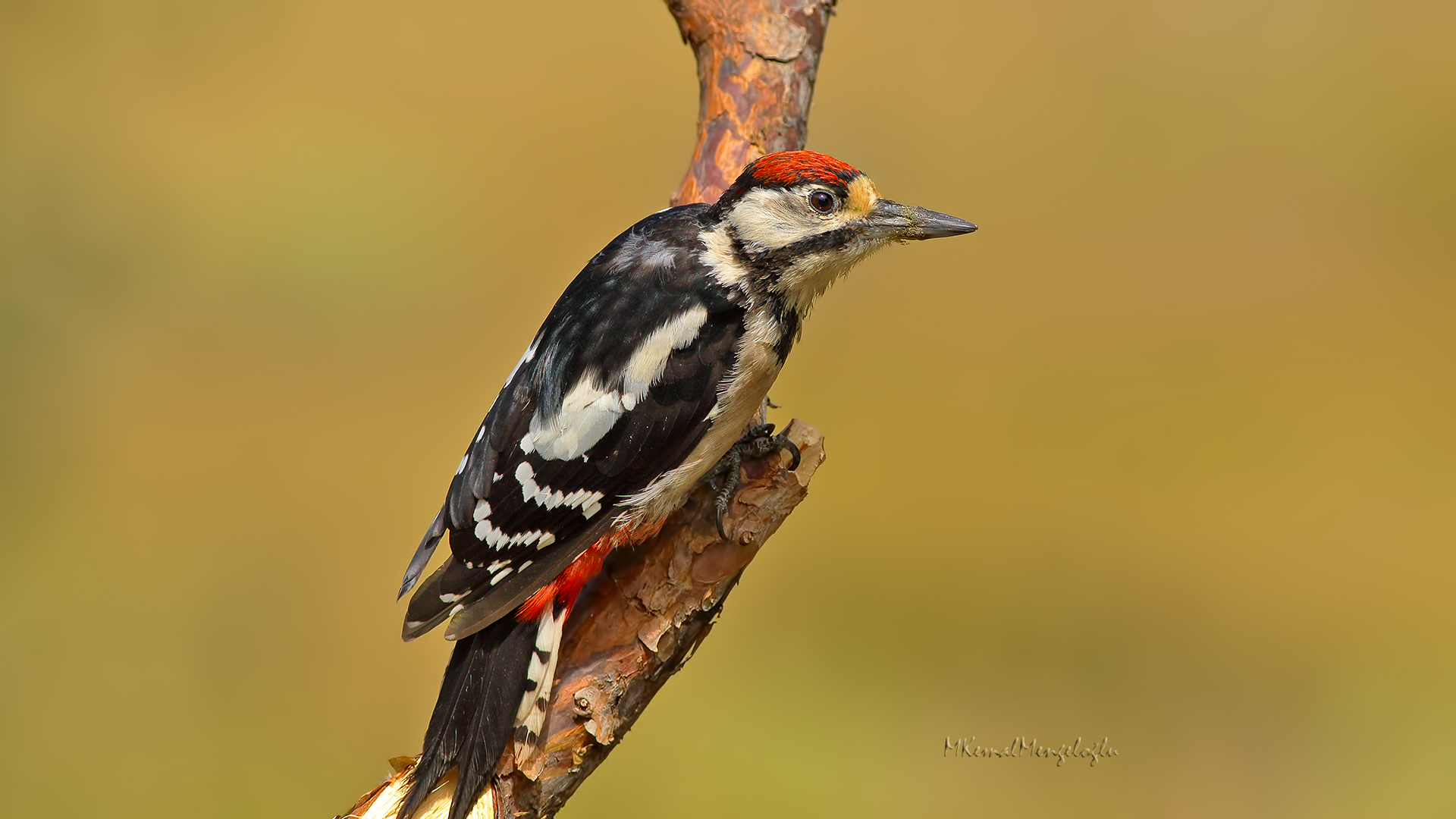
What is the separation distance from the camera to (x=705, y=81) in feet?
7.85

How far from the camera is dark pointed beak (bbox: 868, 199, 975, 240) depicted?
1.87m

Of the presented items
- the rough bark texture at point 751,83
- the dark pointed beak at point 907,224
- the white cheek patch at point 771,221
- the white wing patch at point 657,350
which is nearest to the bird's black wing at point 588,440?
the white wing patch at point 657,350

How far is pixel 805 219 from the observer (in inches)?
72.8

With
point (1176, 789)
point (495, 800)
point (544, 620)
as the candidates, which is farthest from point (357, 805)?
point (1176, 789)

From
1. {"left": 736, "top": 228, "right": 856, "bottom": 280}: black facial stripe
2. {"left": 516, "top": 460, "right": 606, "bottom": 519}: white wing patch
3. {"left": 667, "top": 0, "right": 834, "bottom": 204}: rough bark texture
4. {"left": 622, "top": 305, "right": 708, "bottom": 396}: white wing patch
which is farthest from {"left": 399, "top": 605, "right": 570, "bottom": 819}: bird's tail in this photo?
{"left": 667, "top": 0, "right": 834, "bottom": 204}: rough bark texture

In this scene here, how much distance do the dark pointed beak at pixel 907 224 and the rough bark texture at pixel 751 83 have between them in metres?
0.51

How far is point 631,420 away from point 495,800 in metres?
0.68

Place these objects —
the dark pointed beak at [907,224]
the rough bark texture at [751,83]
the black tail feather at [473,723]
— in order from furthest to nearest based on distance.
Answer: the rough bark texture at [751,83]
the dark pointed beak at [907,224]
the black tail feather at [473,723]

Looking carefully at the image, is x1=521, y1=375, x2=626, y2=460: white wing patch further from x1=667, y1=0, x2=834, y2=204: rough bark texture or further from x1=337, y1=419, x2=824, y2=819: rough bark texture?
x1=667, y1=0, x2=834, y2=204: rough bark texture

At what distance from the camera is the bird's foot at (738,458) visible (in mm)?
1883

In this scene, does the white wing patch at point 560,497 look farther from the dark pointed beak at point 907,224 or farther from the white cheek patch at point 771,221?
the dark pointed beak at point 907,224

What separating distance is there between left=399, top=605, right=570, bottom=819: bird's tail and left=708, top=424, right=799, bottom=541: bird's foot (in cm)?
36

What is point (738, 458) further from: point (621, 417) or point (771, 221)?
point (771, 221)

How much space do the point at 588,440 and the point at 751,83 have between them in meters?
0.94
